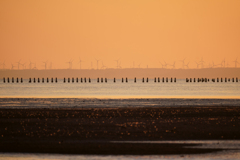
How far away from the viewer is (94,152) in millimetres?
13688

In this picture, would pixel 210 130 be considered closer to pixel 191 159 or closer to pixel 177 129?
A: pixel 177 129

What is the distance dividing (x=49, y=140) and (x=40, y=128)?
3988 millimetres

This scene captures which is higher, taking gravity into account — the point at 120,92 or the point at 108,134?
the point at 108,134

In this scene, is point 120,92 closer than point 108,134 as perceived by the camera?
No

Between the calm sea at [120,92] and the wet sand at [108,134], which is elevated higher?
the wet sand at [108,134]

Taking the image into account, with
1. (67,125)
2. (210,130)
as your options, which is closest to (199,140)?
(210,130)

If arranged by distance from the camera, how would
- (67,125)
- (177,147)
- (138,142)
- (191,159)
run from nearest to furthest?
(191,159), (177,147), (138,142), (67,125)

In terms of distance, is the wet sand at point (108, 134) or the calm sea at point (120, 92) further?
the calm sea at point (120, 92)

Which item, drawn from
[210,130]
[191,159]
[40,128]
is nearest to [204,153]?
[191,159]

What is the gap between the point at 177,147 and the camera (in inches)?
578

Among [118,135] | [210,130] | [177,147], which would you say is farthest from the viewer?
[210,130]

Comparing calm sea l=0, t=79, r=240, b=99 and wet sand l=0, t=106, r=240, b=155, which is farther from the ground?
wet sand l=0, t=106, r=240, b=155

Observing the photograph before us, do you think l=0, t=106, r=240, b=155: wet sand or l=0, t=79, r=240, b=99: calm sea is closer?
l=0, t=106, r=240, b=155: wet sand

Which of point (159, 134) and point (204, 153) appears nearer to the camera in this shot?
point (204, 153)
